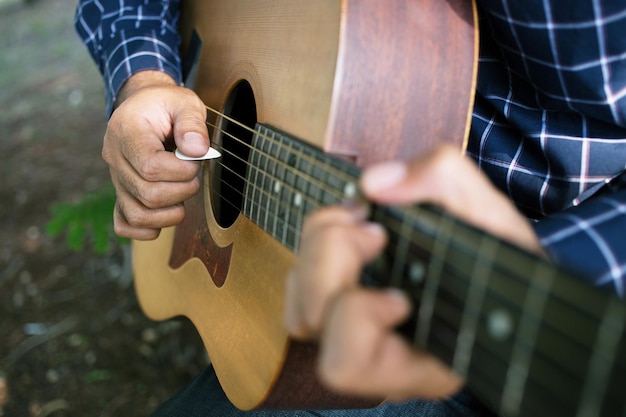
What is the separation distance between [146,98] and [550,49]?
695 millimetres

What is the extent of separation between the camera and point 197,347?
1929 millimetres

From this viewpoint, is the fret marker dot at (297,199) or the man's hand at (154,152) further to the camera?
the man's hand at (154,152)

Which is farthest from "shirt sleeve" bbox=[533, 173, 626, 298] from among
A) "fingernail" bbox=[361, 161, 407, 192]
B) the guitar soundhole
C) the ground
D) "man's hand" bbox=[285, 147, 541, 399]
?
the ground

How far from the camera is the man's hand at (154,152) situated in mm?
987

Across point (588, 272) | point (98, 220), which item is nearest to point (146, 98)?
point (588, 272)

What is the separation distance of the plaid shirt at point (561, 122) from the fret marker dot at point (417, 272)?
0.64 ft

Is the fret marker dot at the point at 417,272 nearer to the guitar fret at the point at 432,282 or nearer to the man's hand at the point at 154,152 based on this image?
the guitar fret at the point at 432,282

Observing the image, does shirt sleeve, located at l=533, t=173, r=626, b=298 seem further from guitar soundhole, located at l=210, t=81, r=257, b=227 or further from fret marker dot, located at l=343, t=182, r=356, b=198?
guitar soundhole, located at l=210, t=81, r=257, b=227

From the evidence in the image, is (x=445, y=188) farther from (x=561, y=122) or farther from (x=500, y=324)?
(x=561, y=122)

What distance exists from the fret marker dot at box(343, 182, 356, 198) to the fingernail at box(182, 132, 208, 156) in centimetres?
41

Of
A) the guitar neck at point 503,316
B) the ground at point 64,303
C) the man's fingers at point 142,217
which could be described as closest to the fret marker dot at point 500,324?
the guitar neck at point 503,316

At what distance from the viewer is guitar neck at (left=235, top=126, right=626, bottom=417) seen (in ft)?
1.51

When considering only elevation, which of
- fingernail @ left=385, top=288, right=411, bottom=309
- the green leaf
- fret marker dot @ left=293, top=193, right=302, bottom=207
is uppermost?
fret marker dot @ left=293, top=193, right=302, bottom=207

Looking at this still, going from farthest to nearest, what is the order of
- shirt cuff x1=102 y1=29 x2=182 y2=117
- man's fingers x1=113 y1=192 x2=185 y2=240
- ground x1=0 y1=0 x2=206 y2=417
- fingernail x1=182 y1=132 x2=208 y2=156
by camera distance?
ground x1=0 y1=0 x2=206 y2=417, shirt cuff x1=102 y1=29 x2=182 y2=117, man's fingers x1=113 y1=192 x2=185 y2=240, fingernail x1=182 y1=132 x2=208 y2=156
